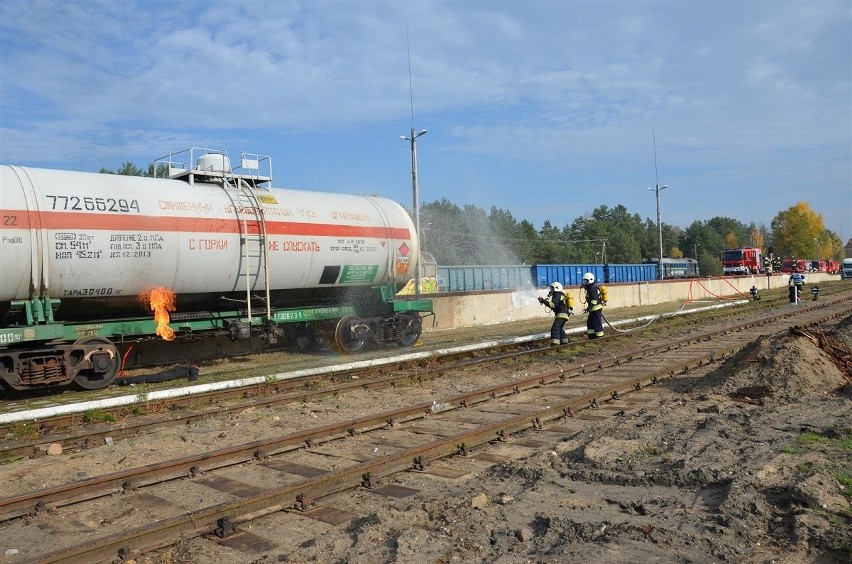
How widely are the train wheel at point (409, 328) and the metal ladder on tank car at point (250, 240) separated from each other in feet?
14.2

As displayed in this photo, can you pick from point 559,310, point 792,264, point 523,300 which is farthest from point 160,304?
point 792,264

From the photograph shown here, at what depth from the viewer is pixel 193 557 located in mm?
4684

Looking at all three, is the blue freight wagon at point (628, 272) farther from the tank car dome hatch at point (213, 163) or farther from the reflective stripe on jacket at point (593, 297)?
the tank car dome hatch at point (213, 163)

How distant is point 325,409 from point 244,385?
7.46 feet

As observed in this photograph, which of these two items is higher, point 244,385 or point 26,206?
point 26,206

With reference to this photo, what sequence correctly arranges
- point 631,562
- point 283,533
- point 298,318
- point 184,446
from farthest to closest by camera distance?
point 298,318, point 184,446, point 283,533, point 631,562

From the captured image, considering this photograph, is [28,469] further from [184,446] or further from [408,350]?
[408,350]

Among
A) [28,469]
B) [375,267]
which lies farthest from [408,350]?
[28,469]

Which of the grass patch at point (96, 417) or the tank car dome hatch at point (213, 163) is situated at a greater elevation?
the tank car dome hatch at point (213, 163)

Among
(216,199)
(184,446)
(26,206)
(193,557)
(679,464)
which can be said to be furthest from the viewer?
(216,199)

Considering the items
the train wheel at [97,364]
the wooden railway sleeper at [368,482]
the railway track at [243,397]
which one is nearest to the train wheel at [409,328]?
the railway track at [243,397]

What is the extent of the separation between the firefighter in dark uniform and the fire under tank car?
14.9 ft

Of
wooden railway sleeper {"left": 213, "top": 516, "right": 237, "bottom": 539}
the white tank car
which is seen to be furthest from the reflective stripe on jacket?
wooden railway sleeper {"left": 213, "top": 516, "right": 237, "bottom": 539}

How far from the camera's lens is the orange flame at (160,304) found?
13.1 metres
